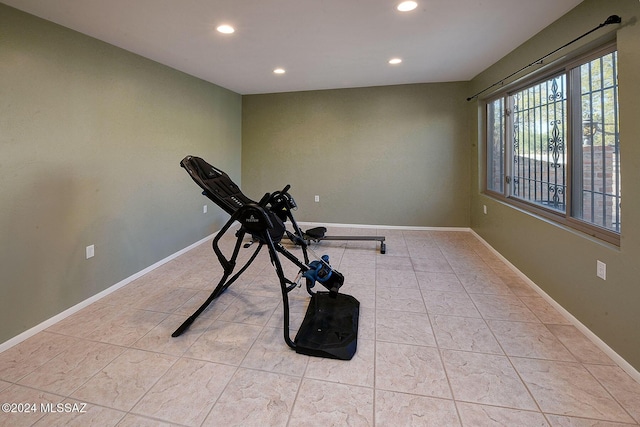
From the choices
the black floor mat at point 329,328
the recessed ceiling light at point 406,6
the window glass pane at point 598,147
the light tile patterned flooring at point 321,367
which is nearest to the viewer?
the light tile patterned flooring at point 321,367

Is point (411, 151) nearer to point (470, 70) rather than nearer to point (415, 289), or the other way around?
point (470, 70)

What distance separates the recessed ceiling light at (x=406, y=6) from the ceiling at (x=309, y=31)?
5 cm

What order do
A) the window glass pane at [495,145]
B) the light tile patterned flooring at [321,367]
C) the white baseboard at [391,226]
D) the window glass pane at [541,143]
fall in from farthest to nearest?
1. the white baseboard at [391,226]
2. the window glass pane at [495,145]
3. the window glass pane at [541,143]
4. the light tile patterned flooring at [321,367]

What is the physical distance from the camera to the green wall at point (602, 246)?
1724mm

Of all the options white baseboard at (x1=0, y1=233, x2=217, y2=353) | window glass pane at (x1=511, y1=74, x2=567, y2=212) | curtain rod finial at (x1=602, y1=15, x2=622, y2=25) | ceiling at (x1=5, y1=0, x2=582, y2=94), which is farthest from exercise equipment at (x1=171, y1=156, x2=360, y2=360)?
curtain rod finial at (x1=602, y1=15, x2=622, y2=25)

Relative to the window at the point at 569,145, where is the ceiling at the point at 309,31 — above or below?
above

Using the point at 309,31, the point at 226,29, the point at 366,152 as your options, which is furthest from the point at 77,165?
the point at 366,152

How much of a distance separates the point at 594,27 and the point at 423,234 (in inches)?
127

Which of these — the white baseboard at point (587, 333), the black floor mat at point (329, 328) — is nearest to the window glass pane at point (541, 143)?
the white baseboard at point (587, 333)

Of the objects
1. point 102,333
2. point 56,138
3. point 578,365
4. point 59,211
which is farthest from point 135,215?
A: point 578,365

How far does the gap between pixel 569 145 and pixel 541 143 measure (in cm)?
62

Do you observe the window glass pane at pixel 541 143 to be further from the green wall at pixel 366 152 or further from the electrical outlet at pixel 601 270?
the green wall at pixel 366 152

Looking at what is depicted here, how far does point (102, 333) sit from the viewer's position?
219 centimetres

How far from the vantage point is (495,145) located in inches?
169
